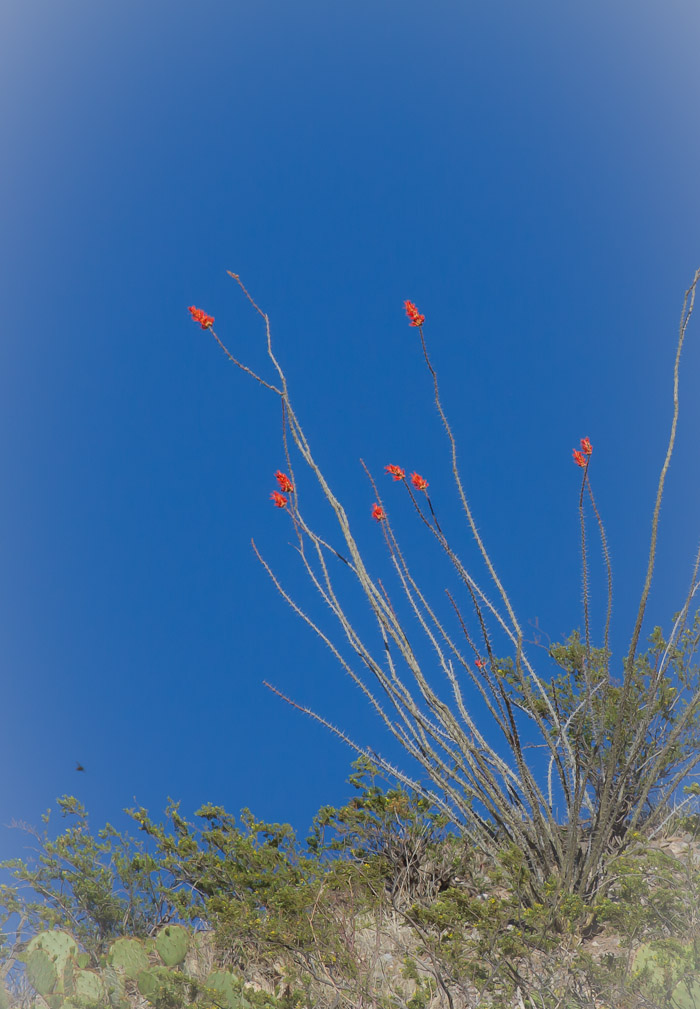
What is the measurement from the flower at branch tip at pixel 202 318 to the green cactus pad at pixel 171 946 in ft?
9.75

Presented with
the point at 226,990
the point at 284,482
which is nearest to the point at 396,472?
the point at 284,482

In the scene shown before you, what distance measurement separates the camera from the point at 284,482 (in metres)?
4.21

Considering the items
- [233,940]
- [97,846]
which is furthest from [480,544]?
[97,846]

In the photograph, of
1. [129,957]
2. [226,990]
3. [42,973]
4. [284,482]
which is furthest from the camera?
[284,482]

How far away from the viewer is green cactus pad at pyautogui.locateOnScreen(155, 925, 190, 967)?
3537mm

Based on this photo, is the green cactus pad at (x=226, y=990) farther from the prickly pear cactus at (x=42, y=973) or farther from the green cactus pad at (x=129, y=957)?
the prickly pear cactus at (x=42, y=973)

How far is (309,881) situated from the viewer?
169 inches

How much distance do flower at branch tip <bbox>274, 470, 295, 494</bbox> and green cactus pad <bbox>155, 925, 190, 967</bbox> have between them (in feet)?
7.40

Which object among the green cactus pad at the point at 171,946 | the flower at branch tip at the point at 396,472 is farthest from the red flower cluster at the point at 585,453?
the green cactus pad at the point at 171,946

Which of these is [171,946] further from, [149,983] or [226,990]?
[226,990]

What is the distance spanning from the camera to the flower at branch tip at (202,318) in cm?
393

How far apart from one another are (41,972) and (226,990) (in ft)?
2.96

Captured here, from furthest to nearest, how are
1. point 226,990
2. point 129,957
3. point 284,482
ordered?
1. point 284,482
2. point 129,957
3. point 226,990

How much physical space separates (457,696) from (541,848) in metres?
0.93
